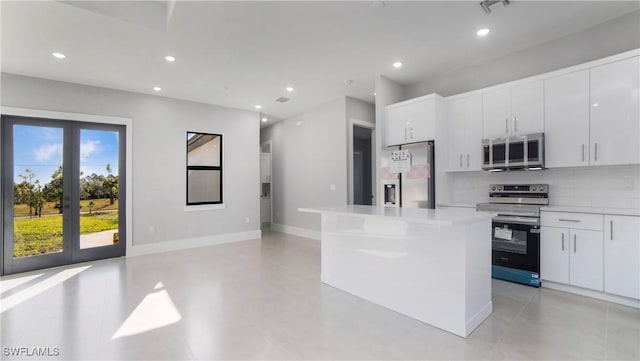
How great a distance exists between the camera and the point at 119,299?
9.91ft

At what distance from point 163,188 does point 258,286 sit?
313cm

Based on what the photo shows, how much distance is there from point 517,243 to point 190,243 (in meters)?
5.38

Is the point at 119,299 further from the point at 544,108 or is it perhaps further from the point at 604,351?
the point at 544,108

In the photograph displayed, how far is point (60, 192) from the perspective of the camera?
4.43m

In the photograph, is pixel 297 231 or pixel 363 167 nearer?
pixel 297 231

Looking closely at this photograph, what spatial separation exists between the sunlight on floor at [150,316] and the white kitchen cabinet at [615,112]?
15.0 feet

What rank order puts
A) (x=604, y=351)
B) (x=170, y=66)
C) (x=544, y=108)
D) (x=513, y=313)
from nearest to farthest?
(x=604, y=351) < (x=513, y=313) < (x=544, y=108) < (x=170, y=66)

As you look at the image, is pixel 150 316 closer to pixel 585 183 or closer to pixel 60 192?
pixel 60 192

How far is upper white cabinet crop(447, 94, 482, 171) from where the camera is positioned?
3.86 m

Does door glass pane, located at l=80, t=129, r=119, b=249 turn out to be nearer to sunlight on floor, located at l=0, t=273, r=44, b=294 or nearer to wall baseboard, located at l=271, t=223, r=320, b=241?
sunlight on floor, located at l=0, t=273, r=44, b=294

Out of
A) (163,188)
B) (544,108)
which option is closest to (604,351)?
(544,108)

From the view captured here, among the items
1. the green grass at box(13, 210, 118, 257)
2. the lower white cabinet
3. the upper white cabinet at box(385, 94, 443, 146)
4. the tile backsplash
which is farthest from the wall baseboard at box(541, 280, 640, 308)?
the green grass at box(13, 210, 118, 257)

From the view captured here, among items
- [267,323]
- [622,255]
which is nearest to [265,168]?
[267,323]

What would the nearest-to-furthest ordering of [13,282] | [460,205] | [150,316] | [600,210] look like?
[150,316] → [600,210] → [13,282] → [460,205]
